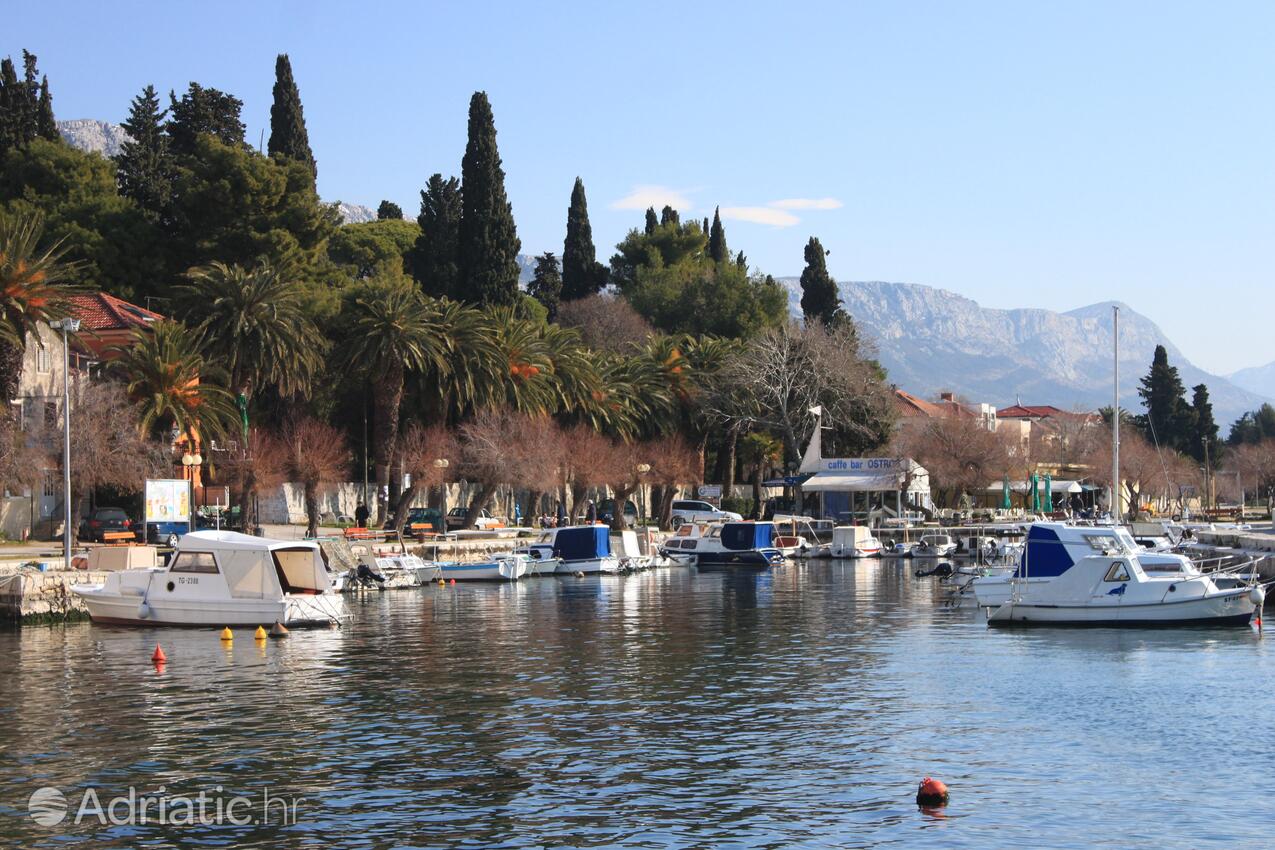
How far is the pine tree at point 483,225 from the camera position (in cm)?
9888

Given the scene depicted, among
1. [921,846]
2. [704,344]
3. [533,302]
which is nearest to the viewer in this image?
[921,846]

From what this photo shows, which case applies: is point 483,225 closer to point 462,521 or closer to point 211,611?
point 462,521

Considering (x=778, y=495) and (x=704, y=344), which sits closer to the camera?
(x=704, y=344)

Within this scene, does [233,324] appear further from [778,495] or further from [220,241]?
[778,495]

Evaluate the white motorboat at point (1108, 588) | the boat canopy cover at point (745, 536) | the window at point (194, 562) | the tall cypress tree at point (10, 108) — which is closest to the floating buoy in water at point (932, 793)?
the white motorboat at point (1108, 588)

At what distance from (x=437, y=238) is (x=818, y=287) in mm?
33563

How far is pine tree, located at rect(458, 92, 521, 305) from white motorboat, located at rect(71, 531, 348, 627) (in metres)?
54.6

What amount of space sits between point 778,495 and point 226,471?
60971 millimetres

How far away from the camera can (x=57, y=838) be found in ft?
64.3

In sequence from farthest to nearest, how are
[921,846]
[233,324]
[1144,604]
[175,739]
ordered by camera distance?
[233,324] < [1144,604] < [175,739] < [921,846]

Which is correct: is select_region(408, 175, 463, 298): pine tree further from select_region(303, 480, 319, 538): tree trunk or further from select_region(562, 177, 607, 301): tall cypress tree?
select_region(303, 480, 319, 538): tree trunk

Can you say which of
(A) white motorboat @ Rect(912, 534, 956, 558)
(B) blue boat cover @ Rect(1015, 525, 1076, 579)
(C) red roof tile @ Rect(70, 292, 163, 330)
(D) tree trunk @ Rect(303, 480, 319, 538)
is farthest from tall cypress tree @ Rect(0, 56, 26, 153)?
(B) blue boat cover @ Rect(1015, 525, 1076, 579)

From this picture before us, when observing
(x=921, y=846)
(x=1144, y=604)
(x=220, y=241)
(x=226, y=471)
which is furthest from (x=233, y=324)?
(x=921, y=846)

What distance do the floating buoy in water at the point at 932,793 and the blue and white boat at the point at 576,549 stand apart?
5315 cm
